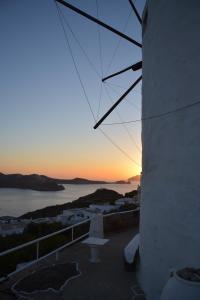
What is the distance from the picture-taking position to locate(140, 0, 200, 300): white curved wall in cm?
433

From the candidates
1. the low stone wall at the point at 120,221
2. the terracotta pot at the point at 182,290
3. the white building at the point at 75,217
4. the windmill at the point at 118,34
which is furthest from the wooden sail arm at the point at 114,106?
the white building at the point at 75,217

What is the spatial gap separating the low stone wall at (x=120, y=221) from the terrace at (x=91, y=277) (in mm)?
1573

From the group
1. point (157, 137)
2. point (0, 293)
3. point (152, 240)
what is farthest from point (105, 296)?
point (157, 137)

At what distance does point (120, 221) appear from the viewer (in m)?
12.6

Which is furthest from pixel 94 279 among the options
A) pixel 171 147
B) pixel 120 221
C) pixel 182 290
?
pixel 120 221

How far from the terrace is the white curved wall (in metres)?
0.61

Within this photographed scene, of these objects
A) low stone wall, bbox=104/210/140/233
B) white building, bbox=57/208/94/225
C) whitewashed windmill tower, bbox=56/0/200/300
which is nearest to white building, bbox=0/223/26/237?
white building, bbox=57/208/94/225

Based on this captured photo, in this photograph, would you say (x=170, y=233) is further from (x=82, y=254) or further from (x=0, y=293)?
(x=82, y=254)

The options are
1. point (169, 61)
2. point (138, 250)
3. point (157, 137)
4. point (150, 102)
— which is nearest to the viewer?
point (169, 61)

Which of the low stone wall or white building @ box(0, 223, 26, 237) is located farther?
white building @ box(0, 223, 26, 237)

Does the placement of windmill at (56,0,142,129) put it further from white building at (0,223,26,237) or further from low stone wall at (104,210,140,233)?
white building at (0,223,26,237)

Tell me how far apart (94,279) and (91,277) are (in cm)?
13

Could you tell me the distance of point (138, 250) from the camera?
278 inches

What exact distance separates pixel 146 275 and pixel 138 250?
150 cm
